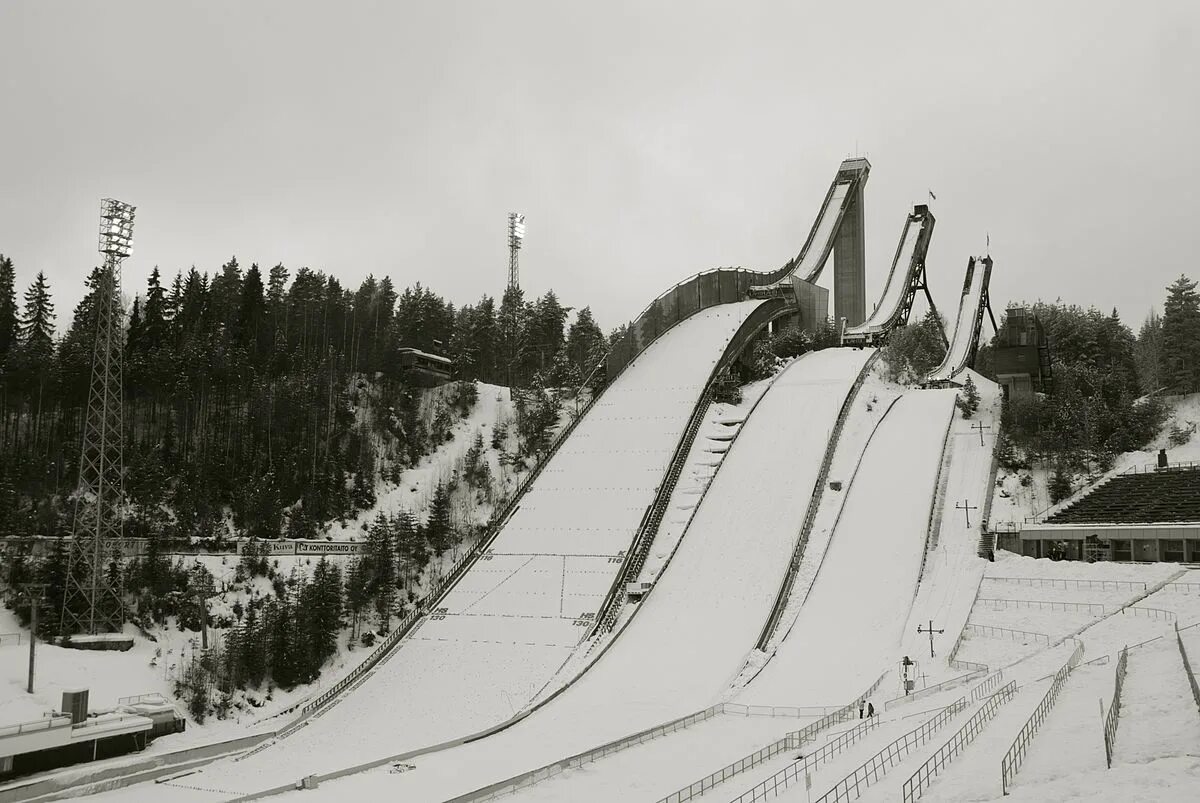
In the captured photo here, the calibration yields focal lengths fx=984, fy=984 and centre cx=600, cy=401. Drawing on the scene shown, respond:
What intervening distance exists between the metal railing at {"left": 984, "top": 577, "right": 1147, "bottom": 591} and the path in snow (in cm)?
543

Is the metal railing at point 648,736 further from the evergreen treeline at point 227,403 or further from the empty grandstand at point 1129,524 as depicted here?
the evergreen treeline at point 227,403

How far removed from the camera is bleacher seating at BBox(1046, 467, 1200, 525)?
74.9 ft

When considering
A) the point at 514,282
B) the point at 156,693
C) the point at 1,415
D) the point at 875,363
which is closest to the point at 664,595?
the point at 156,693

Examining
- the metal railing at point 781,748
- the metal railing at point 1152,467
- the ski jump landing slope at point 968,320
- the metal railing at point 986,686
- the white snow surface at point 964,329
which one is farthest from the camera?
the ski jump landing slope at point 968,320

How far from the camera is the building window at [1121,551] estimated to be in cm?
2230

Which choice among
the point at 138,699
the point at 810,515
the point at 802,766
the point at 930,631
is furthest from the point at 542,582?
the point at 802,766

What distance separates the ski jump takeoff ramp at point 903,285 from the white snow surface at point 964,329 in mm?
2637

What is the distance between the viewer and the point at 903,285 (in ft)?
156

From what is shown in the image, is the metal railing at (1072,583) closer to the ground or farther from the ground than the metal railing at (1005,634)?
farther from the ground

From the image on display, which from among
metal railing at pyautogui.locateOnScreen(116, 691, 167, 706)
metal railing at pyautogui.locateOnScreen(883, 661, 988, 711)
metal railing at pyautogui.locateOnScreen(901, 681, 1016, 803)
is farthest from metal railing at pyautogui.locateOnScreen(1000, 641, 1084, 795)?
metal railing at pyautogui.locateOnScreen(116, 691, 167, 706)

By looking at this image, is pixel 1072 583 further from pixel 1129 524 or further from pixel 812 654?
pixel 812 654

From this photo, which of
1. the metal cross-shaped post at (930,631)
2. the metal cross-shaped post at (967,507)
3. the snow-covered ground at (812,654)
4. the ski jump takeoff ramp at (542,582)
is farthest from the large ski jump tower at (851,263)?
the metal cross-shaped post at (930,631)

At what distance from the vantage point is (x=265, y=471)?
1252 inches

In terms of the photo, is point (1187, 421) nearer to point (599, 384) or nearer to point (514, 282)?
point (599, 384)
